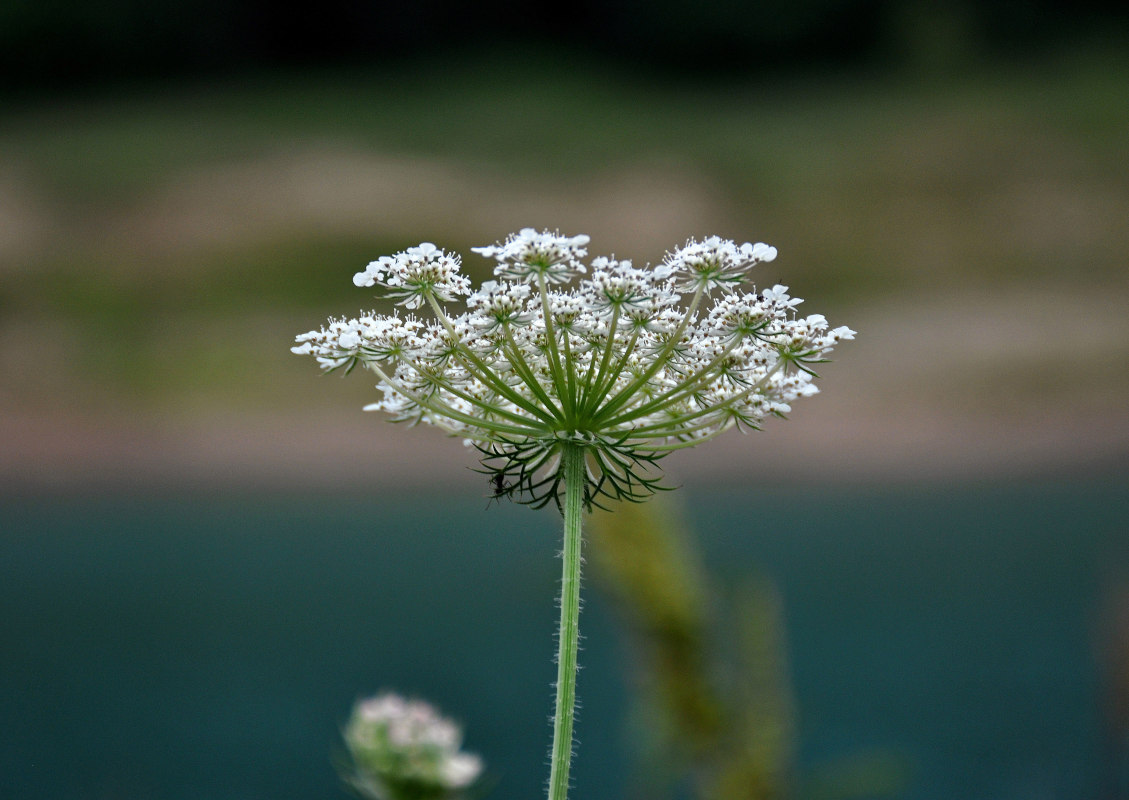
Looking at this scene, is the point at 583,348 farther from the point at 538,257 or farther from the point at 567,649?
the point at 567,649

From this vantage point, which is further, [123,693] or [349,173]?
[349,173]

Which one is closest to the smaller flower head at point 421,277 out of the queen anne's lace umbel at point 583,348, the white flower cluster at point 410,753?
the queen anne's lace umbel at point 583,348

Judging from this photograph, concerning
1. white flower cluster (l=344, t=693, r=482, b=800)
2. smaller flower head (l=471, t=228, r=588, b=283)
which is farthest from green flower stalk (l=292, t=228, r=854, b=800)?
white flower cluster (l=344, t=693, r=482, b=800)

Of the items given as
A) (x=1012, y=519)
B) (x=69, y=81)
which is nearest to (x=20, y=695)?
(x=1012, y=519)

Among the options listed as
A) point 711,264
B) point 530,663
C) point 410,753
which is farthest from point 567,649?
point 530,663

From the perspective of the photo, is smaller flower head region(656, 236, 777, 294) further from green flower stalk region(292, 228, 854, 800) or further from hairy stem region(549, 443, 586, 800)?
hairy stem region(549, 443, 586, 800)

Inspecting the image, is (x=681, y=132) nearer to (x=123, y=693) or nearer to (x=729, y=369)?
(x=123, y=693)

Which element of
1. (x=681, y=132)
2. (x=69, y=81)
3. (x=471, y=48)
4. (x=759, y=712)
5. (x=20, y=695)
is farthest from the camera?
(x=471, y=48)
